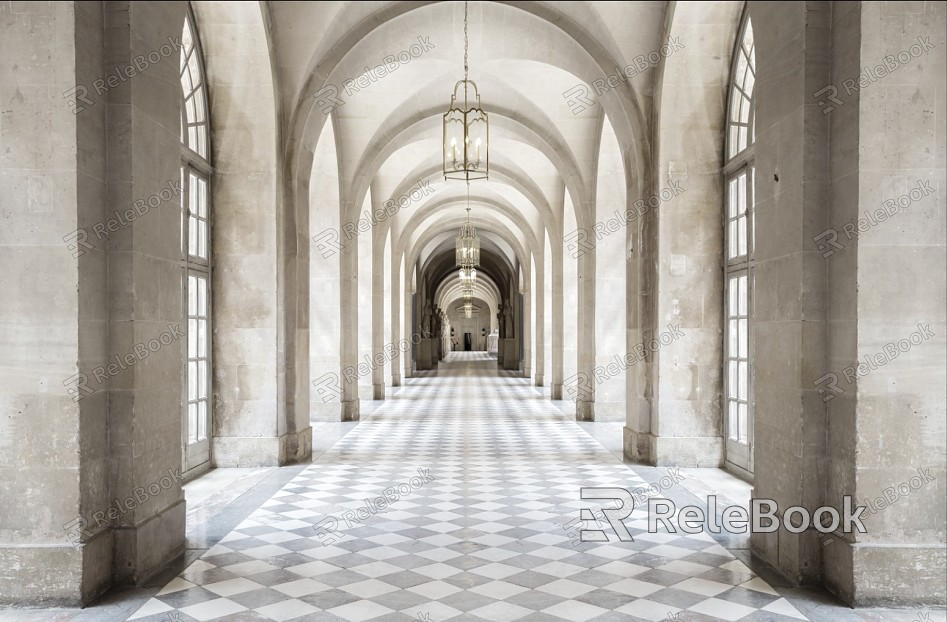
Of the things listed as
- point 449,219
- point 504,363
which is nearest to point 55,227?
point 449,219

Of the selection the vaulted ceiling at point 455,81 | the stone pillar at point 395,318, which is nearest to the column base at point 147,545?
the vaulted ceiling at point 455,81

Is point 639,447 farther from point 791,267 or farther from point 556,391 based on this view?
point 556,391

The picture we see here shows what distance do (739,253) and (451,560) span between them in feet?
18.5

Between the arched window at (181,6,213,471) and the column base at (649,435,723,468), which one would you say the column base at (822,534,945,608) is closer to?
the column base at (649,435,723,468)

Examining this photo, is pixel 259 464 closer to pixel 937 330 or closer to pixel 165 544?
pixel 165 544

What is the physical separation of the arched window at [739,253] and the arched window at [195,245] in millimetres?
6579

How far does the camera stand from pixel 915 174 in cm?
491

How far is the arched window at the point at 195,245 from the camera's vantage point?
885cm

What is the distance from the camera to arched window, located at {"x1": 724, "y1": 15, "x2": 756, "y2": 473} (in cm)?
894

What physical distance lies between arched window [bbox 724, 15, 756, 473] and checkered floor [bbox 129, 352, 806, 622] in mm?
1459

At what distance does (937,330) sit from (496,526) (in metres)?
3.93

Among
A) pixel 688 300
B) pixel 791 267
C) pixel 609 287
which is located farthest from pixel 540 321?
pixel 791 267

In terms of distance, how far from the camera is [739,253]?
9375 mm

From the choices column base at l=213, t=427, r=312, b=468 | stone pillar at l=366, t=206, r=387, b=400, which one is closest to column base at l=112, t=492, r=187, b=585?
column base at l=213, t=427, r=312, b=468
